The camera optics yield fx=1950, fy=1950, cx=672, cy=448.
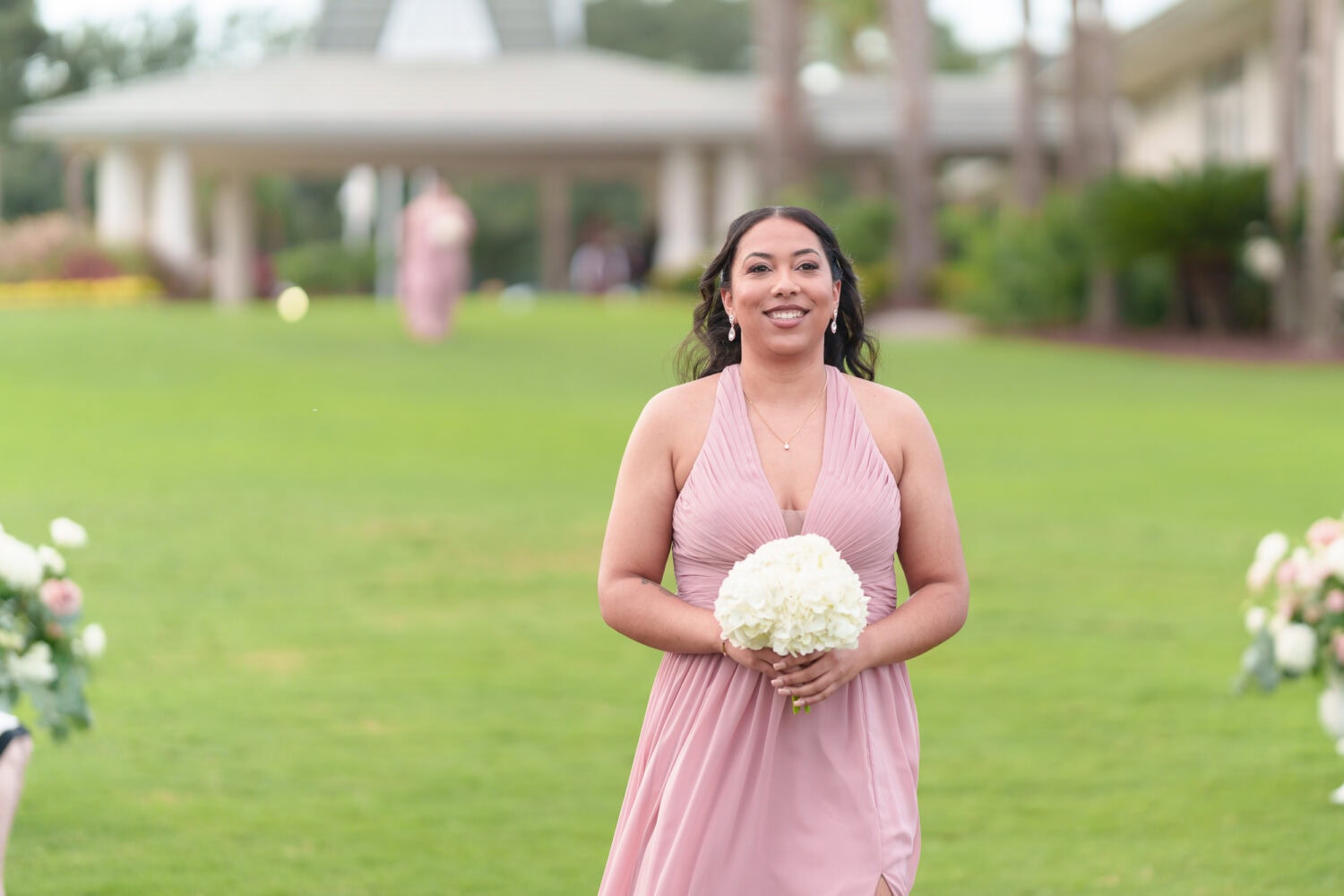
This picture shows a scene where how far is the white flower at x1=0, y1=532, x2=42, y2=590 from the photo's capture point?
531 centimetres

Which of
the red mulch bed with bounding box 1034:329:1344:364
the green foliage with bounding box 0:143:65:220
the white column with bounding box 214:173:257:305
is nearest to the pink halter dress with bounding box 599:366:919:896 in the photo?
the red mulch bed with bounding box 1034:329:1344:364

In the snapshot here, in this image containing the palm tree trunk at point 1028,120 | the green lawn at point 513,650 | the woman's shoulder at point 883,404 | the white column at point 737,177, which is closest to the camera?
the woman's shoulder at point 883,404

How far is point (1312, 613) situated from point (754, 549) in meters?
3.18

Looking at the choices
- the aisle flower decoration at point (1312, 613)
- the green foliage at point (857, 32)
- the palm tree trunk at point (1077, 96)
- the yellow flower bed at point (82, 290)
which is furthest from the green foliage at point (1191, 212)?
the green foliage at point (857, 32)

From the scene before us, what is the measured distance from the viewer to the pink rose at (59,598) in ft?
17.9

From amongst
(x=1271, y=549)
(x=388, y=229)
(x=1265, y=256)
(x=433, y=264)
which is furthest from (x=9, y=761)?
(x=388, y=229)

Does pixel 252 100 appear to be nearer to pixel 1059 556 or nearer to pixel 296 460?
pixel 296 460

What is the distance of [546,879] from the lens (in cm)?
567

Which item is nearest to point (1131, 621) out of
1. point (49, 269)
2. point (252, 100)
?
point (49, 269)

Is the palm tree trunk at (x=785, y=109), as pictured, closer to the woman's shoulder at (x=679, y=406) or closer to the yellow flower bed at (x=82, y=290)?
the yellow flower bed at (x=82, y=290)

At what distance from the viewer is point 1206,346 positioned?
77.4 ft

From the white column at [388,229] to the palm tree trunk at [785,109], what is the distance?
14656 millimetres

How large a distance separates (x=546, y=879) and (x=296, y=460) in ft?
30.7

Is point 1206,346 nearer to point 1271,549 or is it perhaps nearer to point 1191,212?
point 1191,212
